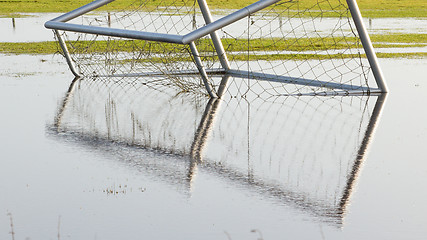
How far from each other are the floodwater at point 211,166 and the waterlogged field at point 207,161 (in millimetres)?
19

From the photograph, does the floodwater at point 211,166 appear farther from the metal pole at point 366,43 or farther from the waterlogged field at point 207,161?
the metal pole at point 366,43

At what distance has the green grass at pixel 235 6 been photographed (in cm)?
5156

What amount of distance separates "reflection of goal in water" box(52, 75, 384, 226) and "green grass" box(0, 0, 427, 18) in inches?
1355

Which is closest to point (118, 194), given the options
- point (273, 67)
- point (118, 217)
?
point (118, 217)

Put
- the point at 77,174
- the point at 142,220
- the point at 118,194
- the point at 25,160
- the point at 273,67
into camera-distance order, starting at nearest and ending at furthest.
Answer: the point at 142,220 < the point at 118,194 < the point at 77,174 < the point at 25,160 < the point at 273,67

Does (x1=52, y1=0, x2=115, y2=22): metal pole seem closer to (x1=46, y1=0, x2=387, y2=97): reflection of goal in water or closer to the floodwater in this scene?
(x1=46, y1=0, x2=387, y2=97): reflection of goal in water

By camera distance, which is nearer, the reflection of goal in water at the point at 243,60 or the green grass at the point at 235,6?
the reflection of goal in water at the point at 243,60

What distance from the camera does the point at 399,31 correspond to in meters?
36.4

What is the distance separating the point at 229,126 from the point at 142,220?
5.33 m

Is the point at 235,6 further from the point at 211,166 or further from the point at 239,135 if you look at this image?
the point at 211,166

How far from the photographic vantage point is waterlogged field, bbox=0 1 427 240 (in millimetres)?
7574

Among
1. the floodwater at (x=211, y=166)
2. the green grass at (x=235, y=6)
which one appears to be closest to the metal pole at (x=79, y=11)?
the floodwater at (x=211, y=166)

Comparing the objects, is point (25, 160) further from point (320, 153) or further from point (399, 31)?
point (399, 31)

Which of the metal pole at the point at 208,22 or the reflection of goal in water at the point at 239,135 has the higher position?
the metal pole at the point at 208,22
